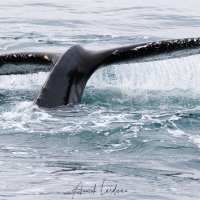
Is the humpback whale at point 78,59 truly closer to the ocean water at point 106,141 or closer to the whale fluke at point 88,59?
the whale fluke at point 88,59

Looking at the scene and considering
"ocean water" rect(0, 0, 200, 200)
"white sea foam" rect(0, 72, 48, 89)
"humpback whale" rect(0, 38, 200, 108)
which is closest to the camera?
"ocean water" rect(0, 0, 200, 200)

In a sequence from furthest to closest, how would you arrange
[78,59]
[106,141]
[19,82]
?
[19,82] → [78,59] → [106,141]

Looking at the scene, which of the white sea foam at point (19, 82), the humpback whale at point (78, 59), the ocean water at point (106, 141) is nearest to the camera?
the ocean water at point (106, 141)

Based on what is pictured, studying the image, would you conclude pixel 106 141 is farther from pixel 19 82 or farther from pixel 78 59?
pixel 19 82

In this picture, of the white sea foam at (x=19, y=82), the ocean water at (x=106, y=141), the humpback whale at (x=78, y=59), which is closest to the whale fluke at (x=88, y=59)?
the humpback whale at (x=78, y=59)

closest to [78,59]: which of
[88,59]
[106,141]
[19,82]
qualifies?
[88,59]

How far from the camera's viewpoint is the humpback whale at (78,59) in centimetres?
1117

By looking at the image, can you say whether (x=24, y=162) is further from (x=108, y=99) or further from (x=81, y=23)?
(x=81, y=23)

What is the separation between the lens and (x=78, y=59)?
11.9m

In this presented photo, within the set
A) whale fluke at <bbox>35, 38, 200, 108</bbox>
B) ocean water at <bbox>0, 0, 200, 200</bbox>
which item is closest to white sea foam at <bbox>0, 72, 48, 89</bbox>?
ocean water at <bbox>0, 0, 200, 200</bbox>

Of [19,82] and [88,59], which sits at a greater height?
[88,59]

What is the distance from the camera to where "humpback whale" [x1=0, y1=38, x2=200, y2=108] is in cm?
1117

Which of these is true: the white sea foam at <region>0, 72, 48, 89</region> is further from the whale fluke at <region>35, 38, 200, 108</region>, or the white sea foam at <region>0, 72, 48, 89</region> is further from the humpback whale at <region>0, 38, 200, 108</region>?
the whale fluke at <region>35, 38, 200, 108</region>

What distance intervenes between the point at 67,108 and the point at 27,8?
19338mm
